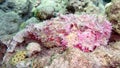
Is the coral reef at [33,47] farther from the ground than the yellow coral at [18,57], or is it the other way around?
the coral reef at [33,47]

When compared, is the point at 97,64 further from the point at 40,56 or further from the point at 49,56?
the point at 40,56

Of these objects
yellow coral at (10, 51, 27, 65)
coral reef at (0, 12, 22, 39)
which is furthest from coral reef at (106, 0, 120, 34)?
coral reef at (0, 12, 22, 39)

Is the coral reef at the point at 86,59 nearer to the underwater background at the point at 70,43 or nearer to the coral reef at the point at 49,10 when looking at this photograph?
the underwater background at the point at 70,43

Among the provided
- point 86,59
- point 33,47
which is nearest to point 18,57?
point 33,47

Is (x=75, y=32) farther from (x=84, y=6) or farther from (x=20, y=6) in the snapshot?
Answer: (x=20, y=6)

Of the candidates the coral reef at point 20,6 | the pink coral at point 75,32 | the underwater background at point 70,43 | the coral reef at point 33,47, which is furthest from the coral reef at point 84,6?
the coral reef at point 20,6

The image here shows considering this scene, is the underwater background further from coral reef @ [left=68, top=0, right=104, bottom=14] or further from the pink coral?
coral reef @ [left=68, top=0, right=104, bottom=14]

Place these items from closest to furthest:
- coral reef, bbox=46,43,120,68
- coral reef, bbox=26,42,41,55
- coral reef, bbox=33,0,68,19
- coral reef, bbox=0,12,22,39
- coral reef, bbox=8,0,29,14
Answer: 1. coral reef, bbox=46,43,120,68
2. coral reef, bbox=26,42,41,55
3. coral reef, bbox=33,0,68,19
4. coral reef, bbox=0,12,22,39
5. coral reef, bbox=8,0,29,14

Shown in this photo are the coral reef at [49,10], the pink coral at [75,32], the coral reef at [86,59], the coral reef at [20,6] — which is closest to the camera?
the coral reef at [86,59]

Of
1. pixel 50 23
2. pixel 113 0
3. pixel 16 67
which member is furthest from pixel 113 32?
pixel 16 67
